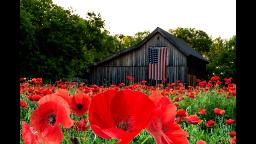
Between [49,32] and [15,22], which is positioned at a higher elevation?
[49,32]

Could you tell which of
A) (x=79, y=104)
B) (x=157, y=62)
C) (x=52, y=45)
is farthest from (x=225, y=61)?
(x=79, y=104)

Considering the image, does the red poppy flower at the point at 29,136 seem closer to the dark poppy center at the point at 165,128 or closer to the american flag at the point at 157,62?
the dark poppy center at the point at 165,128

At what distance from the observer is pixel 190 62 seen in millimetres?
31656

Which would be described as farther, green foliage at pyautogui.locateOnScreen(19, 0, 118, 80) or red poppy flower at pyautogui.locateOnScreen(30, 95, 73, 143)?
green foliage at pyautogui.locateOnScreen(19, 0, 118, 80)

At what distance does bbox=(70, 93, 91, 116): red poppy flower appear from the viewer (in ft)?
3.89

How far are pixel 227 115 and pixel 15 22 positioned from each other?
6.59 metres

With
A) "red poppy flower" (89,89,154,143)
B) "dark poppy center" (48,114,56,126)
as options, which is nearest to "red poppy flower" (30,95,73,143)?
"dark poppy center" (48,114,56,126)

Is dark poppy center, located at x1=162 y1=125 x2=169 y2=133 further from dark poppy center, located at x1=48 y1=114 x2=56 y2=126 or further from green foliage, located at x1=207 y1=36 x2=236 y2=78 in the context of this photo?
green foliage, located at x1=207 y1=36 x2=236 y2=78

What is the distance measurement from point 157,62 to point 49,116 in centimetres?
2876

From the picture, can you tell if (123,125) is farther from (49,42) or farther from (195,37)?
(195,37)

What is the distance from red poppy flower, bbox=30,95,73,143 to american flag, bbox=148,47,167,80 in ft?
91.5

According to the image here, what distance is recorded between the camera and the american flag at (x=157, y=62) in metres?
29.0
